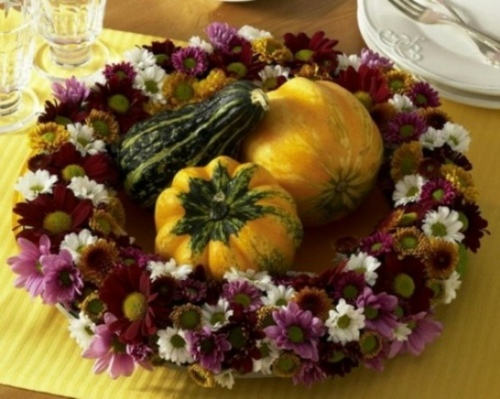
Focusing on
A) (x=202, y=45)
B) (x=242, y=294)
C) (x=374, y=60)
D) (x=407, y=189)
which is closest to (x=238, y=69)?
(x=202, y=45)

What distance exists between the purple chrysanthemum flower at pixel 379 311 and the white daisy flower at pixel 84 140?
0.35m

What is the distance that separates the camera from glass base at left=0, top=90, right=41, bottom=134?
1423 millimetres

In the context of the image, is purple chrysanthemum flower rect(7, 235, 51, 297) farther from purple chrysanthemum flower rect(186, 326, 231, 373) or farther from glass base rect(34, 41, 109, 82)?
glass base rect(34, 41, 109, 82)

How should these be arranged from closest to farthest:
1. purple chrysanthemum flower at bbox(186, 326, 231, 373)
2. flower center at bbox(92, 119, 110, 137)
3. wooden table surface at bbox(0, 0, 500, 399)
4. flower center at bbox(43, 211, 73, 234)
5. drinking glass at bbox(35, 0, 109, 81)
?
purple chrysanthemum flower at bbox(186, 326, 231, 373), flower center at bbox(43, 211, 73, 234), flower center at bbox(92, 119, 110, 137), drinking glass at bbox(35, 0, 109, 81), wooden table surface at bbox(0, 0, 500, 399)

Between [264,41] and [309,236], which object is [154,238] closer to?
[309,236]

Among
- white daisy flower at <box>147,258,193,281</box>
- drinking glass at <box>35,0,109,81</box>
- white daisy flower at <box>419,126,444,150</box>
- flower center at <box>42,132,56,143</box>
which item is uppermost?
white daisy flower at <box>419,126,444,150</box>

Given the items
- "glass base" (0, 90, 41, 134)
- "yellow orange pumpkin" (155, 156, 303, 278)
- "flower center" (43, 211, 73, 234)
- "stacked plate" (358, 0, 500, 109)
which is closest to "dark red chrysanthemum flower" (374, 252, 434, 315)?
"yellow orange pumpkin" (155, 156, 303, 278)

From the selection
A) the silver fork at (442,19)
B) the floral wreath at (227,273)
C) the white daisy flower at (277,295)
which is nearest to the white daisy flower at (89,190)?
the floral wreath at (227,273)

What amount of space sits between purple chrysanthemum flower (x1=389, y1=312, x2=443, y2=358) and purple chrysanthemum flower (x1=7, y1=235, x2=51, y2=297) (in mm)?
350

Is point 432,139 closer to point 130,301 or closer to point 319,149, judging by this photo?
point 319,149

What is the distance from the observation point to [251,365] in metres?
1.05

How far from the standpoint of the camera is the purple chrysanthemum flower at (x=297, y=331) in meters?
1.05

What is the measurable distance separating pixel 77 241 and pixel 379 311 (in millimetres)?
302

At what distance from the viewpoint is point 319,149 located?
1.20m
